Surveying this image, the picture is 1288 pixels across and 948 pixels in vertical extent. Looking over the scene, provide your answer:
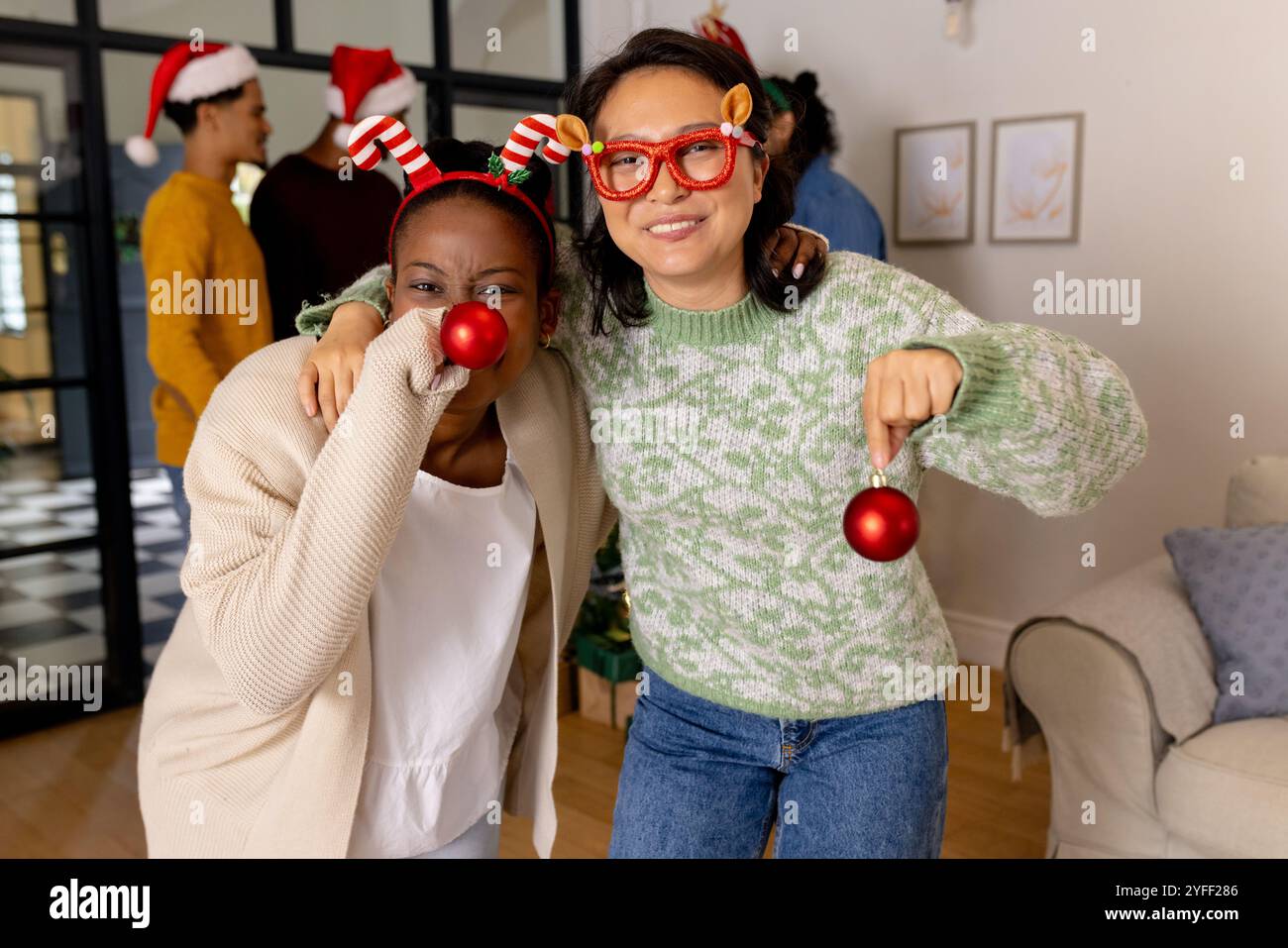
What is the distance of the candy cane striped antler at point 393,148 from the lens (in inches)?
55.4

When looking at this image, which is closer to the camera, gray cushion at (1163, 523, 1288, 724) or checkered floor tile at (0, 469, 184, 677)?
gray cushion at (1163, 523, 1288, 724)

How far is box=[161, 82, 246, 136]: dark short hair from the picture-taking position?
319 cm

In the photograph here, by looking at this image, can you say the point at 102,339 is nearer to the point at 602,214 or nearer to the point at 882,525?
the point at 602,214

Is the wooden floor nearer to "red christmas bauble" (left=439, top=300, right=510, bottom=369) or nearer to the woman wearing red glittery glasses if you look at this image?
the woman wearing red glittery glasses

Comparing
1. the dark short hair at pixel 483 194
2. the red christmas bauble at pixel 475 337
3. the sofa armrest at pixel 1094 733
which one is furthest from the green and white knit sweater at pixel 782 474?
the sofa armrest at pixel 1094 733

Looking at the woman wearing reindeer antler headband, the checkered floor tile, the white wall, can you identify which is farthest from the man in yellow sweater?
the white wall

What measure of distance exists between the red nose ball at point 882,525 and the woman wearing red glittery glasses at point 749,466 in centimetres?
32

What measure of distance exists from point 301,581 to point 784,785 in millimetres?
658

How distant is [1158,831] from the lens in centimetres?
238

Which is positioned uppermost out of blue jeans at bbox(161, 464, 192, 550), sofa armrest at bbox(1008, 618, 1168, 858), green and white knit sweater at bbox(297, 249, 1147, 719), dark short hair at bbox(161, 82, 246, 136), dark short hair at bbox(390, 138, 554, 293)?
dark short hair at bbox(161, 82, 246, 136)

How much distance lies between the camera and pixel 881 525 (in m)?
0.97

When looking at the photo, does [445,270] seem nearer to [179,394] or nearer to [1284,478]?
[179,394]

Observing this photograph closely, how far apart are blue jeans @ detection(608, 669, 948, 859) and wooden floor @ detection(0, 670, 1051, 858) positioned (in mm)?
1435
